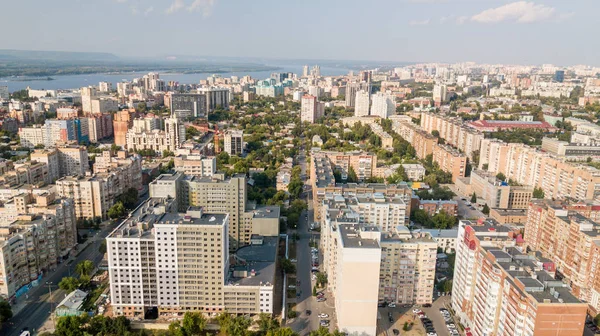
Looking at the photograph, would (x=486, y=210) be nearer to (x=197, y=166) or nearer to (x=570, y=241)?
(x=570, y=241)

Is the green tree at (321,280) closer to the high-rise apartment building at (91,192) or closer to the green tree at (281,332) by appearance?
the green tree at (281,332)

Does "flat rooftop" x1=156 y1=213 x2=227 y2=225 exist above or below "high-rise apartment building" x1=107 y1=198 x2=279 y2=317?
above

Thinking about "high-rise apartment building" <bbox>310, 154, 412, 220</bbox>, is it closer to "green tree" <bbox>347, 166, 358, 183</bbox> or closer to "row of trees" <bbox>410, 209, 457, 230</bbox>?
"row of trees" <bbox>410, 209, 457, 230</bbox>

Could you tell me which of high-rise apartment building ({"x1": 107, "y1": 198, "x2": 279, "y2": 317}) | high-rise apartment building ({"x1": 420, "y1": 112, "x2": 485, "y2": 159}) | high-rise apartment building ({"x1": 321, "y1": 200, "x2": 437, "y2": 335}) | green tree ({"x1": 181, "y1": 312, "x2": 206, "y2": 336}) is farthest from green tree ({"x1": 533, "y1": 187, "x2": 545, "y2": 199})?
green tree ({"x1": 181, "y1": 312, "x2": 206, "y2": 336})

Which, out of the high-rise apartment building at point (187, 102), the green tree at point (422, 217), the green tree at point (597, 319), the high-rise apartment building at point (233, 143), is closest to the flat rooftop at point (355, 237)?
the green tree at point (597, 319)

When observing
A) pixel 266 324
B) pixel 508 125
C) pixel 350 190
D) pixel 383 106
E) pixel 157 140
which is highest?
pixel 383 106

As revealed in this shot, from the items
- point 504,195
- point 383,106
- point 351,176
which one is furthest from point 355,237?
point 383,106
